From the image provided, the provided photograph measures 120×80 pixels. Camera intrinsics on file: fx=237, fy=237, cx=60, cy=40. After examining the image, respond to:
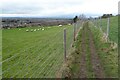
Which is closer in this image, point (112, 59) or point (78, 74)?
point (78, 74)

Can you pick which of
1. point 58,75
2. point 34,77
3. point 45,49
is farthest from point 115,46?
point 34,77

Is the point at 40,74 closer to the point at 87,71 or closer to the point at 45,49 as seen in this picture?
the point at 87,71

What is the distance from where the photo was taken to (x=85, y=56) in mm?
10086

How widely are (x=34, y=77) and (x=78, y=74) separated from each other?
1.74 metres

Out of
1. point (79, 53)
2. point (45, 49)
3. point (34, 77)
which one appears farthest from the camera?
point (79, 53)

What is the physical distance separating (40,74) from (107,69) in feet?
8.51

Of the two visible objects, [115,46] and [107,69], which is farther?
[115,46]

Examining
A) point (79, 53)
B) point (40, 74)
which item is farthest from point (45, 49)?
point (40, 74)

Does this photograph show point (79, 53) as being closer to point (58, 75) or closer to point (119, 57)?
point (119, 57)

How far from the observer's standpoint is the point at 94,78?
22.5 ft

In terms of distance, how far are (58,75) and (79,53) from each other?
419 cm

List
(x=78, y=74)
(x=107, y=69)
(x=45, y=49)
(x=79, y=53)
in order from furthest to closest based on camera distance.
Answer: (x=79, y=53) → (x=45, y=49) → (x=107, y=69) → (x=78, y=74)

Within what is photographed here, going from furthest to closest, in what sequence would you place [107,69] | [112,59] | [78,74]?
[112,59] → [107,69] → [78,74]

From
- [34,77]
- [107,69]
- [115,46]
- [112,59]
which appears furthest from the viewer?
[115,46]
